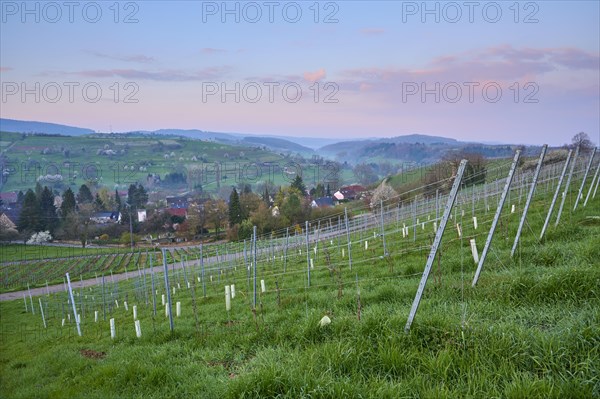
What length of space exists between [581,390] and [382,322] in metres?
2.20

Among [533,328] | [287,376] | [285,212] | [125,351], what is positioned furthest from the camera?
[285,212]

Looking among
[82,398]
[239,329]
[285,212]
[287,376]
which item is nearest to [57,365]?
[82,398]

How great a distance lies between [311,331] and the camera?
5746mm

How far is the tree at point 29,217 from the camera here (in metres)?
68.6

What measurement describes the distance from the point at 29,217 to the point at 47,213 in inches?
139

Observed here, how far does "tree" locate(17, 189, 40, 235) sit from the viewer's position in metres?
68.6

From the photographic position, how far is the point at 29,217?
70438 millimetres

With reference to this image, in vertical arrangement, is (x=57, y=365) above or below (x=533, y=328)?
below

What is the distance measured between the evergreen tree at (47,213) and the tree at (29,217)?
674 mm

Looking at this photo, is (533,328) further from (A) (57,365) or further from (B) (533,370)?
(A) (57,365)

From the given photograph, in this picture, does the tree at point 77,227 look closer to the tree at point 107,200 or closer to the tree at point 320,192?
the tree at point 107,200

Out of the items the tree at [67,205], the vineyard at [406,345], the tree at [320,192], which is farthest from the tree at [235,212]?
the vineyard at [406,345]

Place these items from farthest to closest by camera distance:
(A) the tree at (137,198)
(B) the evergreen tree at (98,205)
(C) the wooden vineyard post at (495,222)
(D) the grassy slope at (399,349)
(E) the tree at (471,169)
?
1. (A) the tree at (137,198)
2. (B) the evergreen tree at (98,205)
3. (E) the tree at (471,169)
4. (C) the wooden vineyard post at (495,222)
5. (D) the grassy slope at (399,349)

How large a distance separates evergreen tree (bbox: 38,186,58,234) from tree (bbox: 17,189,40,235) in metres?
0.67
